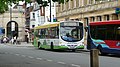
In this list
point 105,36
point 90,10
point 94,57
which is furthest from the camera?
point 90,10

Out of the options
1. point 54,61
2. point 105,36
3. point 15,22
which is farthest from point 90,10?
point 15,22

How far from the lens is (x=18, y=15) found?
4154 inches

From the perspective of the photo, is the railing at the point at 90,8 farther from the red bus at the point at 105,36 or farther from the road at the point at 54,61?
the road at the point at 54,61

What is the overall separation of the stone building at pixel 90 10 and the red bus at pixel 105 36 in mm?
13435

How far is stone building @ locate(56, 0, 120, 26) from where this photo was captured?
160ft

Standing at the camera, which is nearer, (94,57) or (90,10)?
(94,57)

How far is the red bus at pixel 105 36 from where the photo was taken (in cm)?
→ 3041

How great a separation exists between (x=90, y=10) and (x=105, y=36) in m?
23.5

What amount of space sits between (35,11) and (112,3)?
45.5 m

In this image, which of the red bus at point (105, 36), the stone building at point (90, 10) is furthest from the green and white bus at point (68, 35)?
the stone building at point (90, 10)

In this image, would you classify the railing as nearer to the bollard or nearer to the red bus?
the red bus

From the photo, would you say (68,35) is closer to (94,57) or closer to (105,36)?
(105,36)

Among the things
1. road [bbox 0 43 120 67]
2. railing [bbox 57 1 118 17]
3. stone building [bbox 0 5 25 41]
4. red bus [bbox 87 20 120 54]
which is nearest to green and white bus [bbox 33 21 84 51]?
red bus [bbox 87 20 120 54]

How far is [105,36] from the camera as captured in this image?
3186cm
